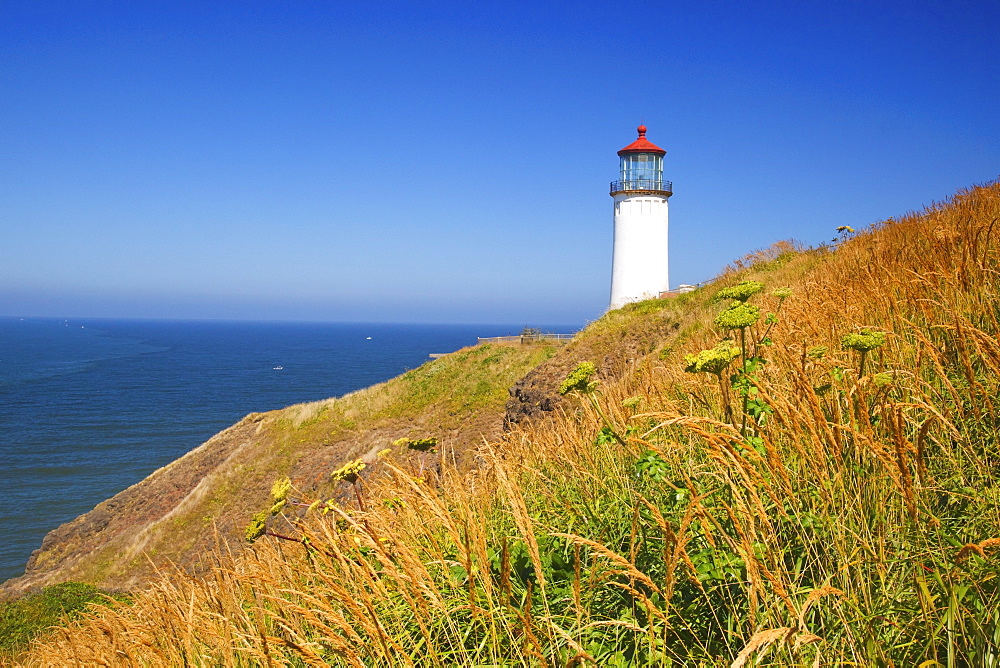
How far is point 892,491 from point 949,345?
178 centimetres

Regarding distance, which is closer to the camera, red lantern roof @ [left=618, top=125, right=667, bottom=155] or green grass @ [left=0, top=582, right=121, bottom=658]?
green grass @ [left=0, top=582, right=121, bottom=658]

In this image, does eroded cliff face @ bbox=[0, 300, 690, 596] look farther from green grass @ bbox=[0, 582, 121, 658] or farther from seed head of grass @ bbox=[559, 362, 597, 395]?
seed head of grass @ bbox=[559, 362, 597, 395]

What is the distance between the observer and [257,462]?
24.2m

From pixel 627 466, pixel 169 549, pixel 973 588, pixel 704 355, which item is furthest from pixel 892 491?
pixel 169 549

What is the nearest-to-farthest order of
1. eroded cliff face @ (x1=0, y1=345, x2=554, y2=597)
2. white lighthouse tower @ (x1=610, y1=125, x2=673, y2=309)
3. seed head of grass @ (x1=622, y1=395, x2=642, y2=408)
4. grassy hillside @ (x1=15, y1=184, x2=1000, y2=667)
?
1. grassy hillside @ (x1=15, y1=184, x2=1000, y2=667)
2. seed head of grass @ (x1=622, y1=395, x2=642, y2=408)
3. eroded cliff face @ (x1=0, y1=345, x2=554, y2=597)
4. white lighthouse tower @ (x1=610, y1=125, x2=673, y2=309)

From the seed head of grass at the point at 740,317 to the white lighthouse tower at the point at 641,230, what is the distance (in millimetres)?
31042

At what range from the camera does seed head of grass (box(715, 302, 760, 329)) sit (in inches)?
117

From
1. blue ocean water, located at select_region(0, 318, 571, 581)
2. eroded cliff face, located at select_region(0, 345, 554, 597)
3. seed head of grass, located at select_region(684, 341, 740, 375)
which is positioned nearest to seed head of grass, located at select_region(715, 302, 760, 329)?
seed head of grass, located at select_region(684, 341, 740, 375)

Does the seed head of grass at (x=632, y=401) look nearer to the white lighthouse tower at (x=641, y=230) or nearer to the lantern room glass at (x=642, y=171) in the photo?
the white lighthouse tower at (x=641, y=230)

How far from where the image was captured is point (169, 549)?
65.1 feet

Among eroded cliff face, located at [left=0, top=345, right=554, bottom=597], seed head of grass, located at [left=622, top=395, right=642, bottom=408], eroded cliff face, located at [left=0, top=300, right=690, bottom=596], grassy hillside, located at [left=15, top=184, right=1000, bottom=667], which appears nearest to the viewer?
grassy hillside, located at [left=15, top=184, right=1000, bottom=667]

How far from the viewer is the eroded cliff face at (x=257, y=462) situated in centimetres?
1994

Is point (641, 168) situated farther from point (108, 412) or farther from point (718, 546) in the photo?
point (108, 412)

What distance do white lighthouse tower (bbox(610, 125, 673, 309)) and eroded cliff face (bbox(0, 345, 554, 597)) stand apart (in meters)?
7.83
